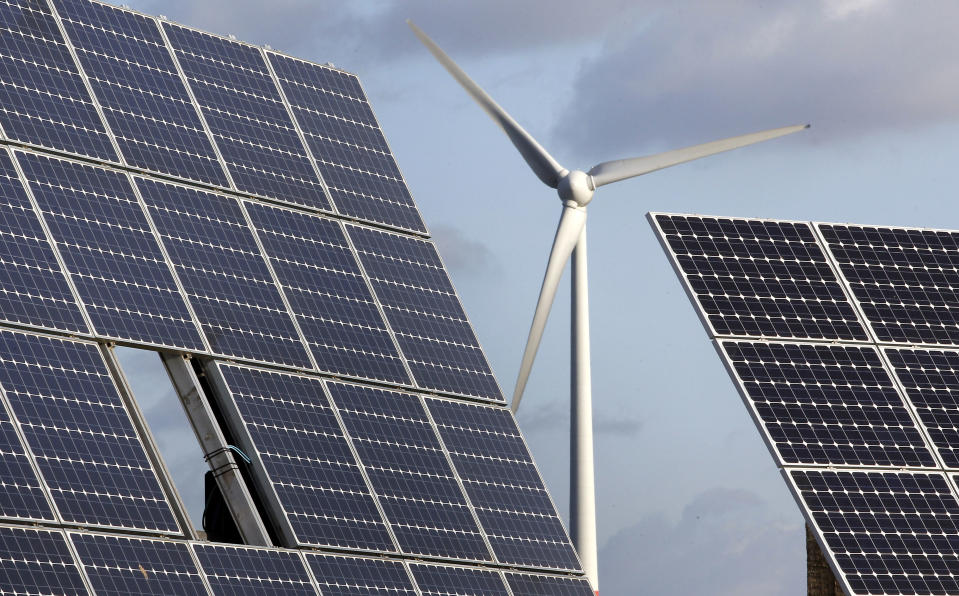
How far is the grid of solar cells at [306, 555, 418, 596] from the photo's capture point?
130ft

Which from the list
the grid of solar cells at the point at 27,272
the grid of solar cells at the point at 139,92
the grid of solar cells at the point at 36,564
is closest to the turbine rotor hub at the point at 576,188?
the grid of solar cells at the point at 139,92

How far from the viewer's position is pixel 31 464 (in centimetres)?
3641

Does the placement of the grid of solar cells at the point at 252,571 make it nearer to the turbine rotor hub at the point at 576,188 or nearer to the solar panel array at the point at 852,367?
the solar panel array at the point at 852,367

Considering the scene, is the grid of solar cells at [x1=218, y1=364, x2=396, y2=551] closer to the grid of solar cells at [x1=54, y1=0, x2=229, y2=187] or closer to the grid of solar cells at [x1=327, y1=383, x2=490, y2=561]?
the grid of solar cells at [x1=327, y1=383, x2=490, y2=561]

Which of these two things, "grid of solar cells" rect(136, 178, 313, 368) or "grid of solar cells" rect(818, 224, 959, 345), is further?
"grid of solar cells" rect(818, 224, 959, 345)

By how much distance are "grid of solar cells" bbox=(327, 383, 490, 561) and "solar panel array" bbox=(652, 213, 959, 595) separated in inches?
350

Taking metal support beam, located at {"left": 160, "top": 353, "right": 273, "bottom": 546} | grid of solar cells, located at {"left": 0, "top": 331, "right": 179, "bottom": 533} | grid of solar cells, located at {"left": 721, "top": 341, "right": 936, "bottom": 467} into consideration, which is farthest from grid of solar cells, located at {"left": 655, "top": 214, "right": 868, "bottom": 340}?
grid of solar cells, located at {"left": 0, "top": 331, "right": 179, "bottom": 533}

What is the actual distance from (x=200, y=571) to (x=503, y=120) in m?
29.8

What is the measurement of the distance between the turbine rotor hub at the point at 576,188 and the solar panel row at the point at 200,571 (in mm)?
20842

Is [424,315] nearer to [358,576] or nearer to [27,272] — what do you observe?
[358,576]

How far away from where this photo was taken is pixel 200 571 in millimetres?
37438

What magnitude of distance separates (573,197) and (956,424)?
1681 centimetres

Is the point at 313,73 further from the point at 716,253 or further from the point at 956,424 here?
the point at 956,424

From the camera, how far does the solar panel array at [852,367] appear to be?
152ft
